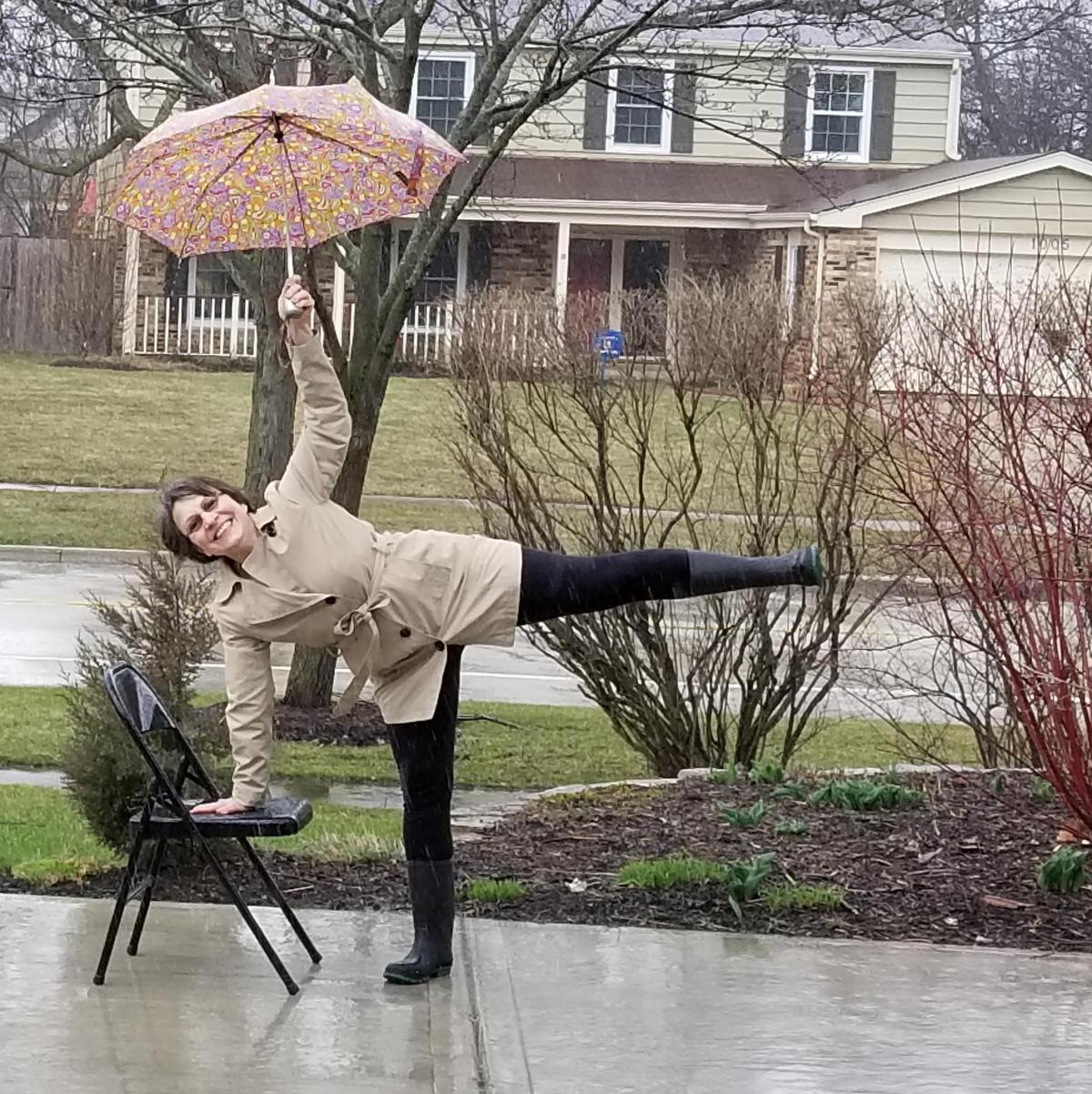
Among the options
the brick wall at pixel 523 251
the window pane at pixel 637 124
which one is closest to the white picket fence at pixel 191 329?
the brick wall at pixel 523 251

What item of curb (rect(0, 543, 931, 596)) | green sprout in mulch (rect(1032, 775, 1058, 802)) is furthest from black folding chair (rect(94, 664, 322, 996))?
curb (rect(0, 543, 931, 596))

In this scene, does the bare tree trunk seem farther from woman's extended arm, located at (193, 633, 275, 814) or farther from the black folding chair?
woman's extended arm, located at (193, 633, 275, 814)

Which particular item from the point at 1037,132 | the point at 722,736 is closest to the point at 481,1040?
the point at 722,736

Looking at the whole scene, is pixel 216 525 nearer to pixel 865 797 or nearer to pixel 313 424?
pixel 313 424

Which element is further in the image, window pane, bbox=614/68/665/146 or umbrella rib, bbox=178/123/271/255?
window pane, bbox=614/68/665/146

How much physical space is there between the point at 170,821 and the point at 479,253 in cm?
2644

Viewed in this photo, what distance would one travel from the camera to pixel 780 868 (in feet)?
21.5

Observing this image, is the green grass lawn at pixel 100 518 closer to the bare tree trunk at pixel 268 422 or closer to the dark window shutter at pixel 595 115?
the bare tree trunk at pixel 268 422

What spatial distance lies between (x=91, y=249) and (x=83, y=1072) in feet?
89.7

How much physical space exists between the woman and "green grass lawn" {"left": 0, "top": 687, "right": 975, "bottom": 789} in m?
4.31

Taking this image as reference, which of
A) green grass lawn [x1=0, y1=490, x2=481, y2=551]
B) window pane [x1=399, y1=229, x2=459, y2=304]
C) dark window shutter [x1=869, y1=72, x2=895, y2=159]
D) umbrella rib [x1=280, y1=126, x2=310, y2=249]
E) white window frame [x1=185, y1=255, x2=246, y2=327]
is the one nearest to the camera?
umbrella rib [x1=280, y1=126, x2=310, y2=249]

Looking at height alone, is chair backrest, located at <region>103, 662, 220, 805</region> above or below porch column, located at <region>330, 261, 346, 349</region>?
below

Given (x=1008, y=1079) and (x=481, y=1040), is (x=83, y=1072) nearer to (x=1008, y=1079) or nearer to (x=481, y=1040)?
(x=481, y=1040)

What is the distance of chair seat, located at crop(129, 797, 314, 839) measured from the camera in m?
5.12
